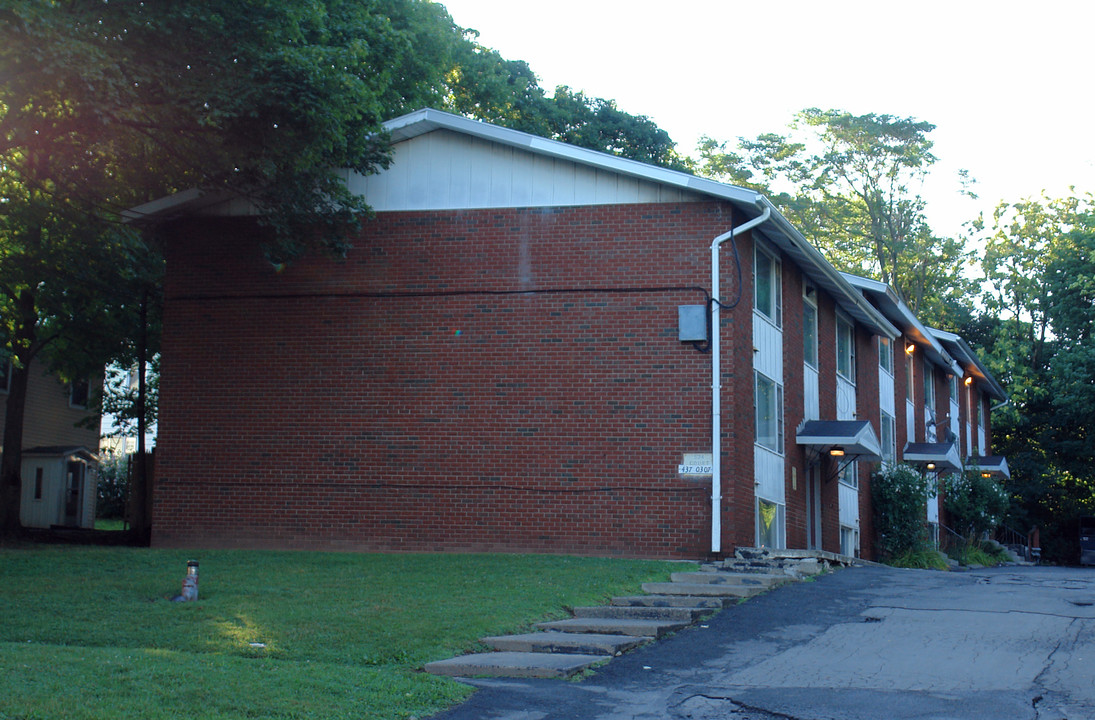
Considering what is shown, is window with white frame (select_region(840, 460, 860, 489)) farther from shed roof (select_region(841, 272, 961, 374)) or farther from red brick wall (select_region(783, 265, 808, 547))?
shed roof (select_region(841, 272, 961, 374))

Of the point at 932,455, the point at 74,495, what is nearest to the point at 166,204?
the point at 74,495

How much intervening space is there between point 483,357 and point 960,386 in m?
26.9

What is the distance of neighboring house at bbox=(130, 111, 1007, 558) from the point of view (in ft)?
57.8

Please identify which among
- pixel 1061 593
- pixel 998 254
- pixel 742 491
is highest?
pixel 998 254

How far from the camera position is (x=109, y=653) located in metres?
9.22

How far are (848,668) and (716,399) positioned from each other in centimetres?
785

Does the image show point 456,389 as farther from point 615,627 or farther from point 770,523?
point 615,627

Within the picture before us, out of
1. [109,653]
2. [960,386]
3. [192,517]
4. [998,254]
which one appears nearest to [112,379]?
[192,517]

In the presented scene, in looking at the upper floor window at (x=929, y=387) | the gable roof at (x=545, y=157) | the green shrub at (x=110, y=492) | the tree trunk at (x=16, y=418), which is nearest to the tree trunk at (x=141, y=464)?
the tree trunk at (x=16, y=418)

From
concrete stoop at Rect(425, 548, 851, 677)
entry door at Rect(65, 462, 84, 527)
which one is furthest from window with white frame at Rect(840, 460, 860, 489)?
entry door at Rect(65, 462, 84, 527)

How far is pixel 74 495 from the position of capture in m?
32.2

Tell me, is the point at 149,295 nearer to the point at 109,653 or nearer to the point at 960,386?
the point at 109,653

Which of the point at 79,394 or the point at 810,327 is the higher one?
the point at 810,327

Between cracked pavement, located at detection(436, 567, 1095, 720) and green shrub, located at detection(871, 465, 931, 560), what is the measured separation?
1113 centimetres
